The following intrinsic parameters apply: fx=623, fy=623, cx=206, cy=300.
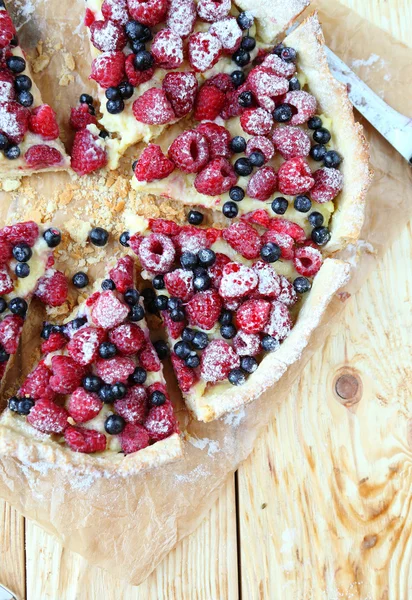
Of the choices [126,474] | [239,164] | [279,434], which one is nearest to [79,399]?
[126,474]

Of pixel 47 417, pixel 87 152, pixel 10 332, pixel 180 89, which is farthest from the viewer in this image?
pixel 87 152

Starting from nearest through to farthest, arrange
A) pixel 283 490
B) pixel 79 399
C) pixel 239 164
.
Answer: pixel 79 399 → pixel 239 164 → pixel 283 490

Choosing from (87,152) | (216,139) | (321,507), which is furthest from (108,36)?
(321,507)

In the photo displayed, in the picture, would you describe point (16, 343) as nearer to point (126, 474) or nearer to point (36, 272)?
point (36, 272)

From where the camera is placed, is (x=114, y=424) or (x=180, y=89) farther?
(x=180, y=89)

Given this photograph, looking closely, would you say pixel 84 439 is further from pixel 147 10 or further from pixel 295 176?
pixel 147 10

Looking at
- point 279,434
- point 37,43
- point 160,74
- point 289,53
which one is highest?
point 289,53
